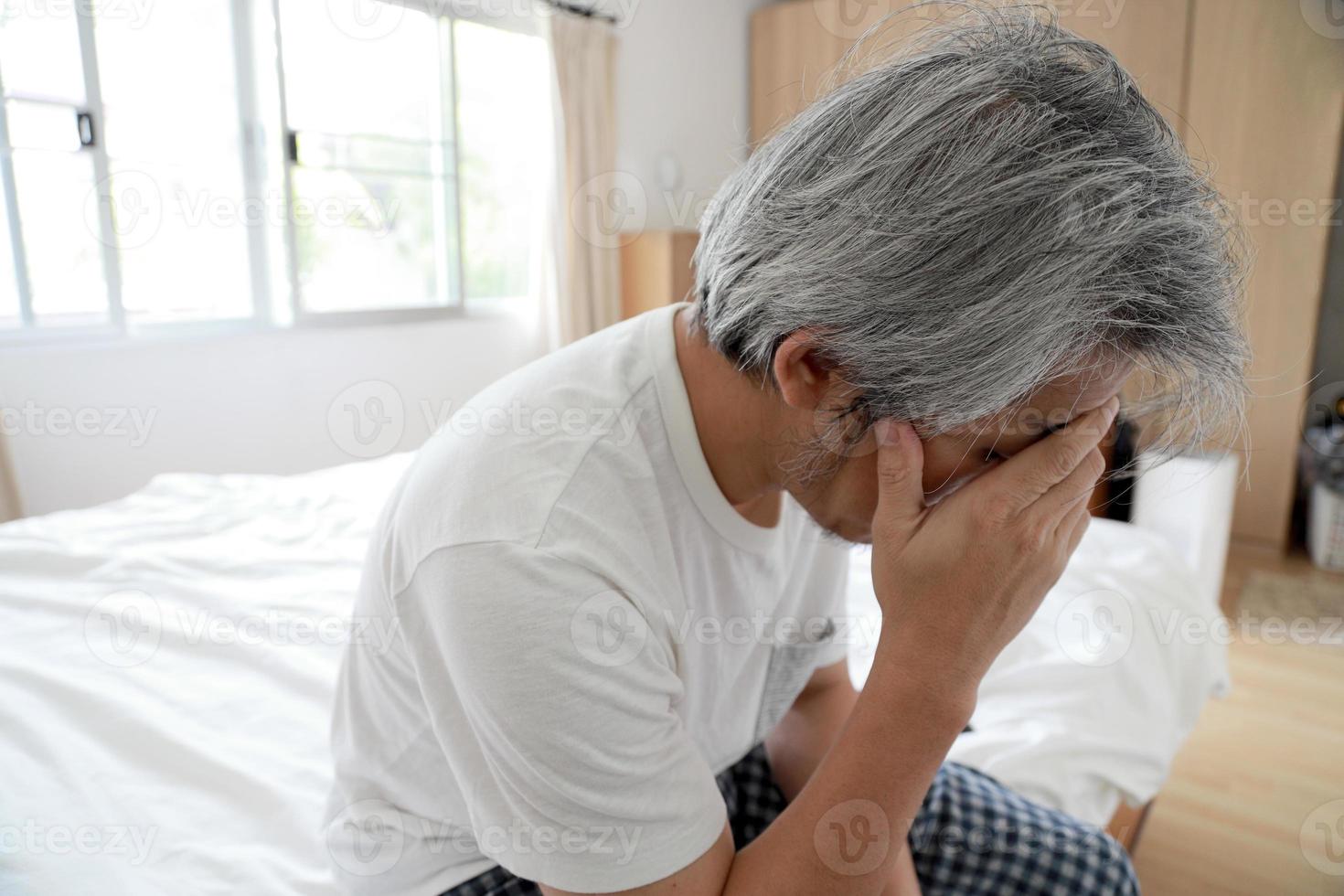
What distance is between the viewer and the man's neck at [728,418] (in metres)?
0.75

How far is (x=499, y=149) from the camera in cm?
380

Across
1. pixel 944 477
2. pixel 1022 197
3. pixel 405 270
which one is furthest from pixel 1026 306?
pixel 405 270

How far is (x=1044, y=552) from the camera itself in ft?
2.31

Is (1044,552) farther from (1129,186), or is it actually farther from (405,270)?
(405,270)

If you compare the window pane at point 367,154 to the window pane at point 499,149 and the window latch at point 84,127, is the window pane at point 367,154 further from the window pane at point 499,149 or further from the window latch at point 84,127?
the window latch at point 84,127

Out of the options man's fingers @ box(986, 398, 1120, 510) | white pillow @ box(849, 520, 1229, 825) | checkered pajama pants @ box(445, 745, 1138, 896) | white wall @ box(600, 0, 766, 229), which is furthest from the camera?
white wall @ box(600, 0, 766, 229)

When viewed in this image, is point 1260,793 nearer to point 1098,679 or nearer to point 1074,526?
point 1098,679

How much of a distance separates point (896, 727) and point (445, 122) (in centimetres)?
348
